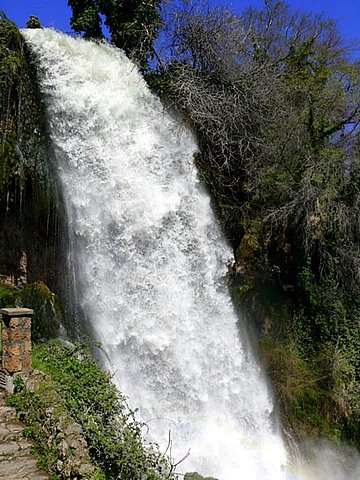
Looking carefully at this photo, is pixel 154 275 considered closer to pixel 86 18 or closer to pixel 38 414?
pixel 38 414

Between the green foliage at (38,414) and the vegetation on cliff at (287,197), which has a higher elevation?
the vegetation on cliff at (287,197)

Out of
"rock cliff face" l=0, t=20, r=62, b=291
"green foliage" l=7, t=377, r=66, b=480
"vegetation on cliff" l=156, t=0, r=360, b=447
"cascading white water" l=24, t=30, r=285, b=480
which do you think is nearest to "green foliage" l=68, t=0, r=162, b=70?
"vegetation on cliff" l=156, t=0, r=360, b=447

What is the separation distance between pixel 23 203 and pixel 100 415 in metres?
5.12

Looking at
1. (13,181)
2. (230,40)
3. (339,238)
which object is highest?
(230,40)

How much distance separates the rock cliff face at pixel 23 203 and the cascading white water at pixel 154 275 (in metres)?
0.40

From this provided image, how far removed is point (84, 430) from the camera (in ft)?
19.5

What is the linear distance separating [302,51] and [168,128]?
683 centimetres

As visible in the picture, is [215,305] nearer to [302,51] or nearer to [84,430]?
[84,430]

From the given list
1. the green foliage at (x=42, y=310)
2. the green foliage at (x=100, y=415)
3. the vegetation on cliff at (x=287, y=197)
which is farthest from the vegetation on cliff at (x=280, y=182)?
the green foliage at (x=100, y=415)

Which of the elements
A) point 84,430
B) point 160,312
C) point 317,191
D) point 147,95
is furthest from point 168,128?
point 84,430

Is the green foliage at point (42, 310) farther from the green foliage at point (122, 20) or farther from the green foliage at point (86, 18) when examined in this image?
the green foliage at point (86, 18)

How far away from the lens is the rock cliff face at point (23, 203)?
10.1 m

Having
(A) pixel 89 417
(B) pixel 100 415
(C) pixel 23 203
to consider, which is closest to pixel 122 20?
(C) pixel 23 203

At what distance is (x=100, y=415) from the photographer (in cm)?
659
